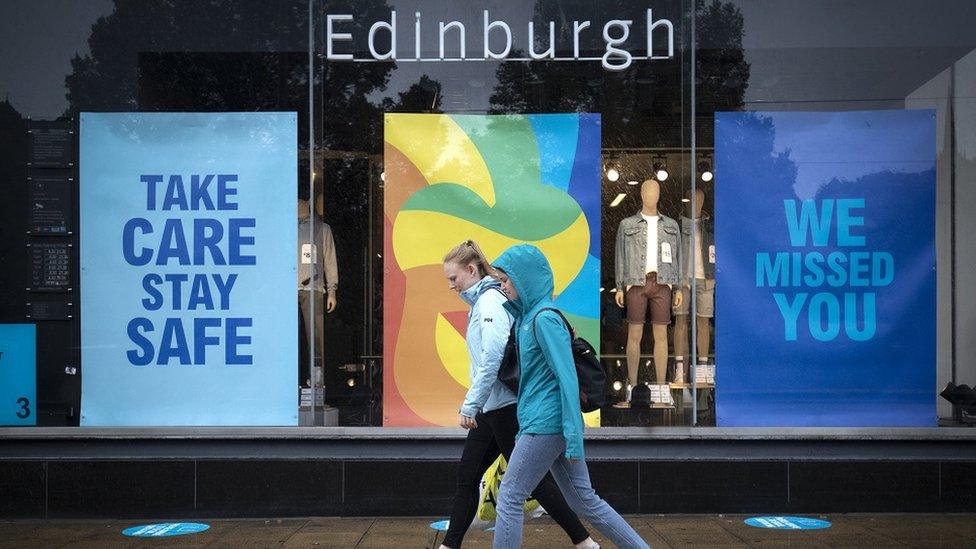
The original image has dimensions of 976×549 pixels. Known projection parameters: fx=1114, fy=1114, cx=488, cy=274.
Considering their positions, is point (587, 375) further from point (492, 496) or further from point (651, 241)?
point (651, 241)

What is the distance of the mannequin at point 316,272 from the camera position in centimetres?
916

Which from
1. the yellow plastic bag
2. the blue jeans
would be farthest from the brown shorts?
the blue jeans

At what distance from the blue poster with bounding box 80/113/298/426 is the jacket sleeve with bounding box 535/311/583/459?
3.86 m

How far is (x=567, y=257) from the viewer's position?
9156 mm

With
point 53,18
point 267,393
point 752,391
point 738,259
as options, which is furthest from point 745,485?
point 53,18

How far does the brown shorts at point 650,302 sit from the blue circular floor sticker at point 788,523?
5.84 feet

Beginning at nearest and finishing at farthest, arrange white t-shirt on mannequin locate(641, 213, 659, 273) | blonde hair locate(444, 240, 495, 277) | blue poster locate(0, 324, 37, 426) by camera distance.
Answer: blonde hair locate(444, 240, 495, 277)
blue poster locate(0, 324, 37, 426)
white t-shirt on mannequin locate(641, 213, 659, 273)

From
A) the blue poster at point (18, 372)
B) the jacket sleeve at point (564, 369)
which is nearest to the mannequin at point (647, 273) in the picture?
the jacket sleeve at point (564, 369)

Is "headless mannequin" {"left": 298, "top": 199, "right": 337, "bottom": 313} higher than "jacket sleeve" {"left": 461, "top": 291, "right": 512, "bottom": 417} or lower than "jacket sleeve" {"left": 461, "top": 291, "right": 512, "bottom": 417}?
higher

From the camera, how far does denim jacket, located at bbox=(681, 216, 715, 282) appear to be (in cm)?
921

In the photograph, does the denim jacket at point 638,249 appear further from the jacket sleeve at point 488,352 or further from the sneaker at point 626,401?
the jacket sleeve at point 488,352

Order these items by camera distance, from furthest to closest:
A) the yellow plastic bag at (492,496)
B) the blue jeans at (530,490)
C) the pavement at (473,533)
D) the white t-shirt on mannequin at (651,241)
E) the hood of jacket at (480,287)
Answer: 1. the white t-shirt on mannequin at (651,241)
2. the pavement at (473,533)
3. the hood of jacket at (480,287)
4. the yellow plastic bag at (492,496)
5. the blue jeans at (530,490)

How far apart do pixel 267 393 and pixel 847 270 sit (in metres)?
4.86

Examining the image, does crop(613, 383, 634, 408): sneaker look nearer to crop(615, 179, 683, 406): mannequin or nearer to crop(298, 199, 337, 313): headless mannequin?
crop(615, 179, 683, 406): mannequin
